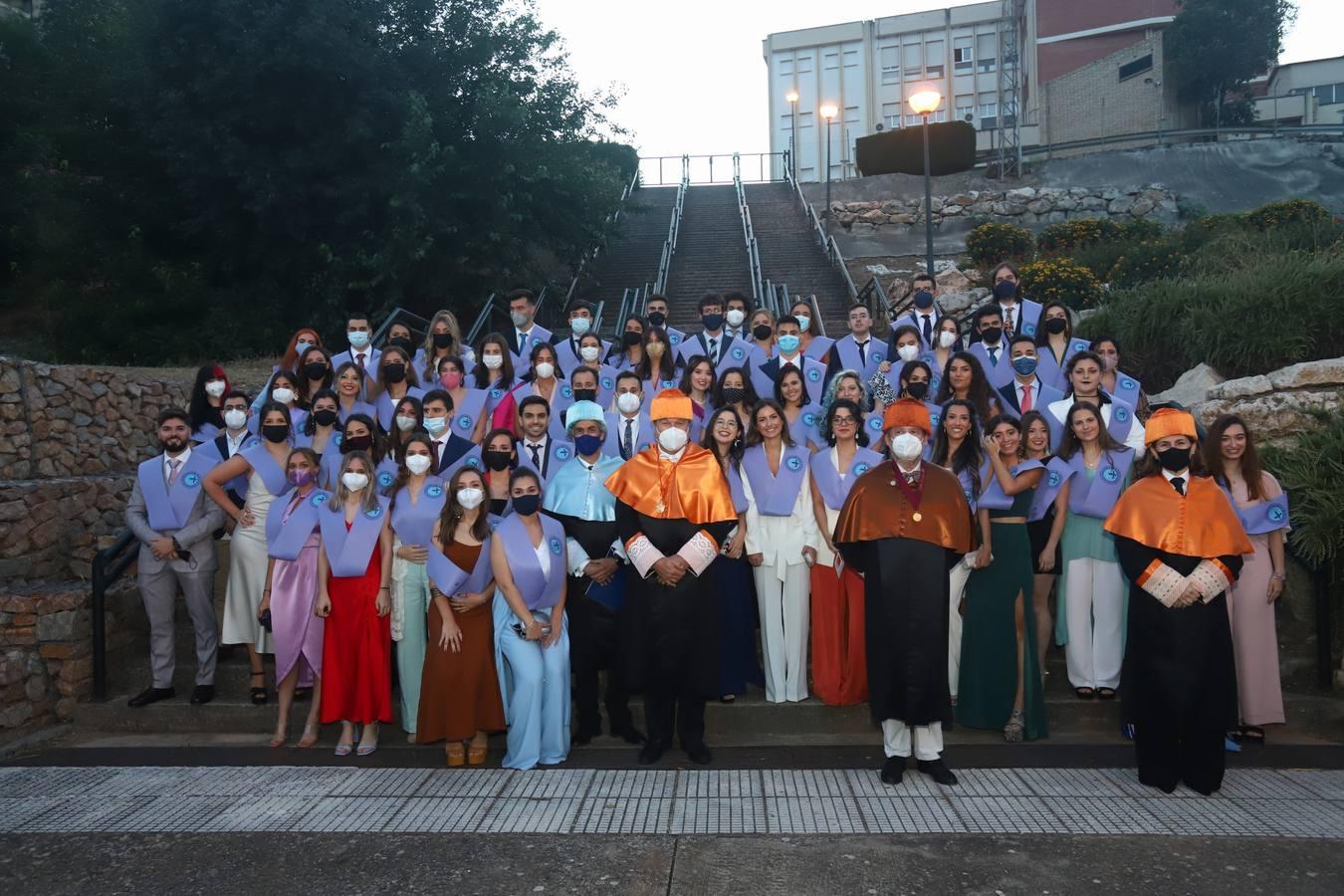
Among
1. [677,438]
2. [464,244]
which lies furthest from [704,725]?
[464,244]

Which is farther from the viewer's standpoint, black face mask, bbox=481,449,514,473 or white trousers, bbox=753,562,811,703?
white trousers, bbox=753,562,811,703

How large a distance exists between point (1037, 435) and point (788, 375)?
1.77m

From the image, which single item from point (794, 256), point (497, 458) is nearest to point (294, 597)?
point (497, 458)

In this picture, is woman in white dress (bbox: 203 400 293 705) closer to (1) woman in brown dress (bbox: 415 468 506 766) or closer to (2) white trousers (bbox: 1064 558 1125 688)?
(1) woman in brown dress (bbox: 415 468 506 766)

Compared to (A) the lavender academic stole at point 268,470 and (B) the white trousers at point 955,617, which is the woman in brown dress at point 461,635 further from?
(B) the white trousers at point 955,617

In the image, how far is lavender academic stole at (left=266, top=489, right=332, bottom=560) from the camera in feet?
20.4

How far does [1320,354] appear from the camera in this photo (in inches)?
368

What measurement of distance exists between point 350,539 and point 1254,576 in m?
5.38

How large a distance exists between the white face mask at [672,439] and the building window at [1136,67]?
35236 mm

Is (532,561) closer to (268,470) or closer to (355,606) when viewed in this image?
(355,606)

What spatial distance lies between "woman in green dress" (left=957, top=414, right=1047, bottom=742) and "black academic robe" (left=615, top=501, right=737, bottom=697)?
4.95ft

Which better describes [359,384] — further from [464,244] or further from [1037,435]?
[464,244]

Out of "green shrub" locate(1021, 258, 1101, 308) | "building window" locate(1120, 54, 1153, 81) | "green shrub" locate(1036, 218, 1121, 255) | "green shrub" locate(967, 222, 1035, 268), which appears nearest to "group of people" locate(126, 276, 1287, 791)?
"green shrub" locate(1021, 258, 1101, 308)

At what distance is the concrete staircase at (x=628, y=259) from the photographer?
1894 cm
